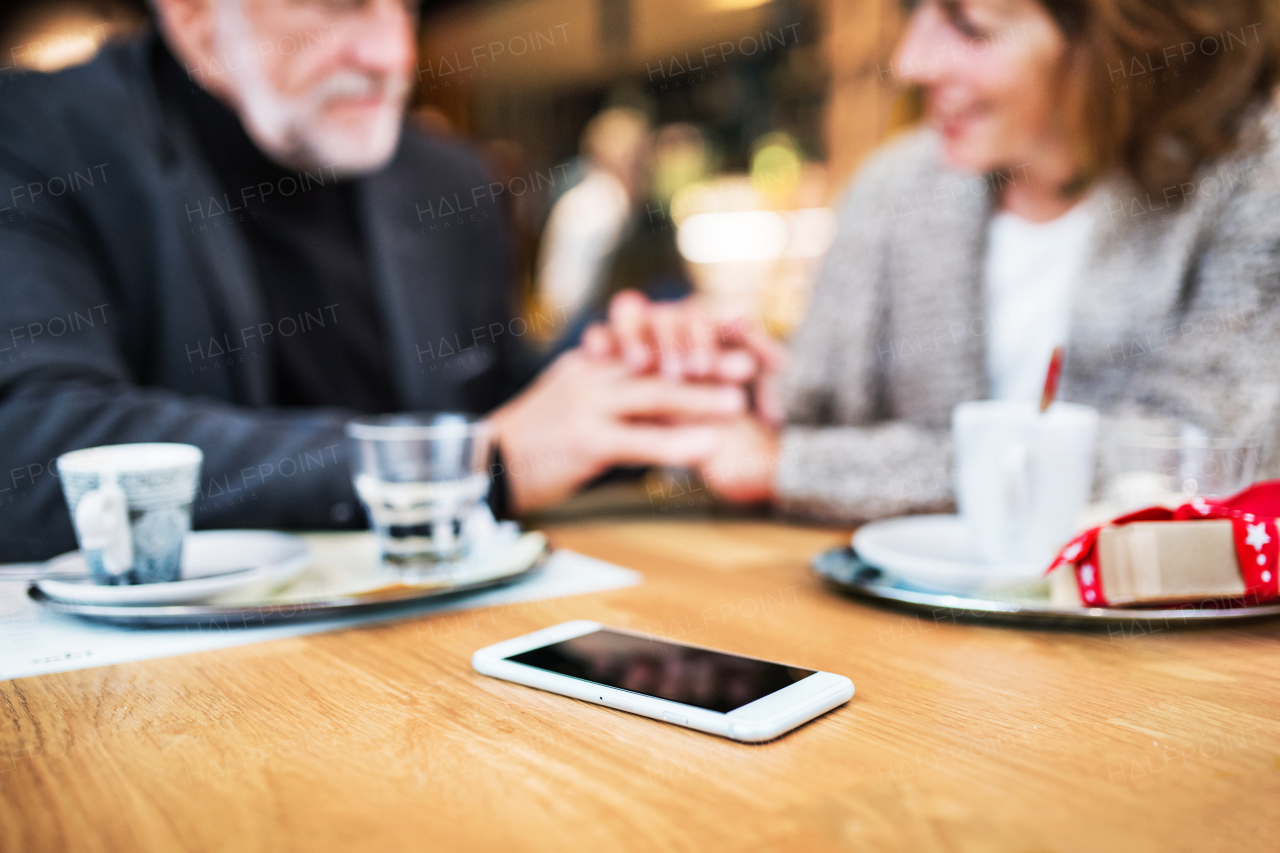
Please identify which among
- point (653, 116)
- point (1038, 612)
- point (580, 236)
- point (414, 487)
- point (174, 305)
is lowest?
point (1038, 612)

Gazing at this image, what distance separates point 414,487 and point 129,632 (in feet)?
0.72

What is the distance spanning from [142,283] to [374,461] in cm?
74

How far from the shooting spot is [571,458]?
1.06 metres

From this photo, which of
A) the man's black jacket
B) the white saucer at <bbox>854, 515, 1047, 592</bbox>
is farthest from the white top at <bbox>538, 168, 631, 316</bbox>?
the white saucer at <bbox>854, 515, 1047, 592</bbox>

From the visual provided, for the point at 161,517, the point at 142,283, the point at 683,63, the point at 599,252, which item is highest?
the point at 683,63

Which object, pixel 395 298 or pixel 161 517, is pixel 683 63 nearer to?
pixel 395 298

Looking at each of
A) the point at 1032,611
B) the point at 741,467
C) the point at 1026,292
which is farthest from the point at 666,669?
the point at 1026,292

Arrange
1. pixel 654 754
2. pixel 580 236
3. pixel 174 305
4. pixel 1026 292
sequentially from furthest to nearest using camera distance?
1. pixel 580 236
2. pixel 1026 292
3. pixel 174 305
4. pixel 654 754

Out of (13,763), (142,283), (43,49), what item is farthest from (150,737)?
(43,49)

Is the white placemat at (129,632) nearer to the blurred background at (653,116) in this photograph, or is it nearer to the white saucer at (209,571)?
the white saucer at (209,571)

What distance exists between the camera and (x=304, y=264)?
1.52m

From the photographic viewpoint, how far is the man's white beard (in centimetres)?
138

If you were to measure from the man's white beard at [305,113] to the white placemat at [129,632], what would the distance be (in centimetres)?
93

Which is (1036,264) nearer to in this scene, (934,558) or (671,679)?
(934,558)
